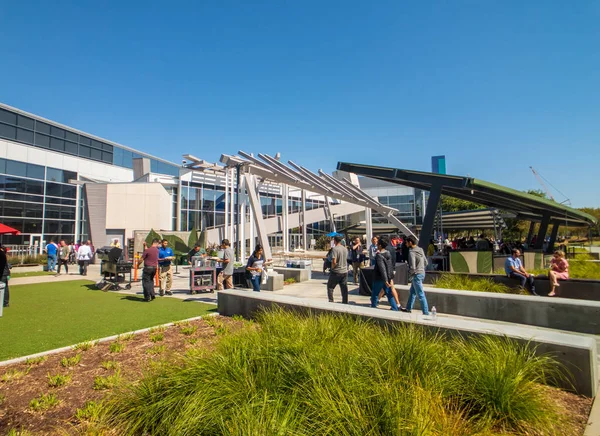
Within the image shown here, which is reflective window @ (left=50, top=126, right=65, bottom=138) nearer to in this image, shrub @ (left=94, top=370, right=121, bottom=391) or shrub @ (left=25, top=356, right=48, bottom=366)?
shrub @ (left=25, top=356, right=48, bottom=366)

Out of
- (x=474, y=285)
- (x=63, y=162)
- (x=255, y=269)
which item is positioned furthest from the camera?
(x=63, y=162)

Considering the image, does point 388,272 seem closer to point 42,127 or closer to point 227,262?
point 227,262

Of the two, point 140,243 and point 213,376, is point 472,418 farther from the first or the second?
point 140,243

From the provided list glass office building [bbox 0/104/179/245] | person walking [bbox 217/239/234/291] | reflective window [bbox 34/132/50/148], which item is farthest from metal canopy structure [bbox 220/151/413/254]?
reflective window [bbox 34/132/50/148]

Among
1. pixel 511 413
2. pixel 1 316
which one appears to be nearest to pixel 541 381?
pixel 511 413

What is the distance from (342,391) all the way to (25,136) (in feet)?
121

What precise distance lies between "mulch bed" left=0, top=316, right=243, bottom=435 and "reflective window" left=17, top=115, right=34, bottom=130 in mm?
33061

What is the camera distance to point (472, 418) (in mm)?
2604

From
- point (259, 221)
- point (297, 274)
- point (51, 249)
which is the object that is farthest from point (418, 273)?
point (51, 249)

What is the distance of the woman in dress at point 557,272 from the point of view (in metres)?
7.95

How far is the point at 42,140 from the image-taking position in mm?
30094

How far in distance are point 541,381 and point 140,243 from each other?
74.7 feet

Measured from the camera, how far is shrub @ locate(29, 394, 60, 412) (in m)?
3.26

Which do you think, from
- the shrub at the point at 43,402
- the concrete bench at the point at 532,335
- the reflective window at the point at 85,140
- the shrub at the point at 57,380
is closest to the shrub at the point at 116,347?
the shrub at the point at 57,380
